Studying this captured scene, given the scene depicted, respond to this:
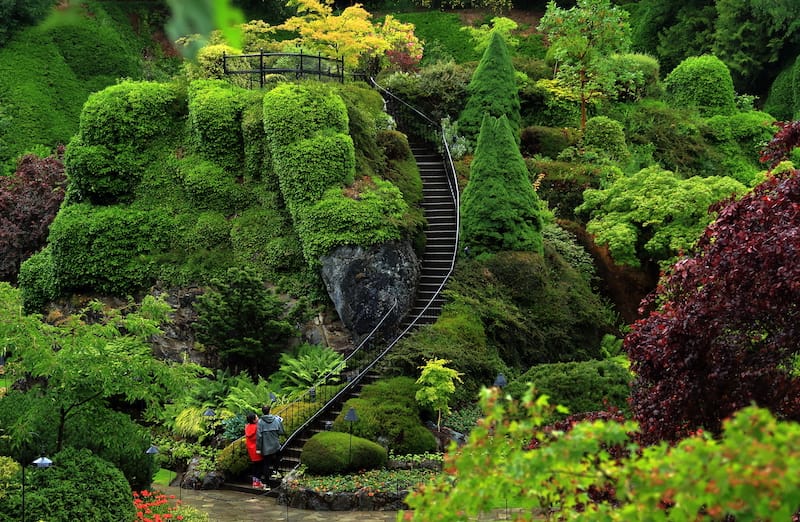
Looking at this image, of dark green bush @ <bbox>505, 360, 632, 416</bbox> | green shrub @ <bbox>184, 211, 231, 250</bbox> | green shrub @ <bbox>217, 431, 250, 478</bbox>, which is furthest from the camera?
green shrub @ <bbox>184, 211, 231, 250</bbox>

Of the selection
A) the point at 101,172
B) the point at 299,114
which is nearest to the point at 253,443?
the point at 299,114

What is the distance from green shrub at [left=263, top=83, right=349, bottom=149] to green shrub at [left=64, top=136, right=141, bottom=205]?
12.4 ft

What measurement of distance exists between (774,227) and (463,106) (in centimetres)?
2050

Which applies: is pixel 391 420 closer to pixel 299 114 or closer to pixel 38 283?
pixel 299 114

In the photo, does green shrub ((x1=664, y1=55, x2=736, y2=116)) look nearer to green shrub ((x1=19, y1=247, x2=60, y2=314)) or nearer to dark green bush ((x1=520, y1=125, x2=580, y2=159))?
dark green bush ((x1=520, y1=125, x2=580, y2=159))

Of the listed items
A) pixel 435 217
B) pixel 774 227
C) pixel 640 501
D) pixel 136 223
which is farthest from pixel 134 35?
pixel 640 501

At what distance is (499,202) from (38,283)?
10757 millimetres

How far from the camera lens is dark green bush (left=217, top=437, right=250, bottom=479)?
16.0 m

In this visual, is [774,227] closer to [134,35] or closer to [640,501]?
[640,501]

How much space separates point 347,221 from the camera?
66.6 ft

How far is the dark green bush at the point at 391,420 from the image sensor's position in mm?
16203

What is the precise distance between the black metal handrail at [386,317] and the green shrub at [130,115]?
618 cm

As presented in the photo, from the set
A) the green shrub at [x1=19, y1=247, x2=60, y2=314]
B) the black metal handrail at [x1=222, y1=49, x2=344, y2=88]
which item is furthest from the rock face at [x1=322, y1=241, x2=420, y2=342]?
the green shrub at [x1=19, y1=247, x2=60, y2=314]

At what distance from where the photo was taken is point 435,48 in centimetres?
3922
